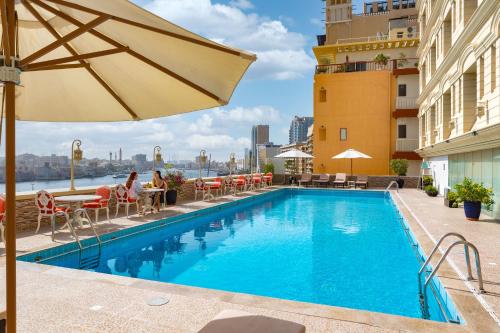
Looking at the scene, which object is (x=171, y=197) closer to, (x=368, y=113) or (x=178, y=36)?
(x=178, y=36)

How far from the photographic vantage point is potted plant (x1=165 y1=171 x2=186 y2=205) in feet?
41.6

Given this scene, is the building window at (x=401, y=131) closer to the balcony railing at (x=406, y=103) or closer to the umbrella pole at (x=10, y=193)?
the balcony railing at (x=406, y=103)

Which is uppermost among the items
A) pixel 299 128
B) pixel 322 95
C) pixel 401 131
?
pixel 299 128

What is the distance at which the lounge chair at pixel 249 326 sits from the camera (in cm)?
233

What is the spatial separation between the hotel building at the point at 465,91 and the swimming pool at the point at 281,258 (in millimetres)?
3178

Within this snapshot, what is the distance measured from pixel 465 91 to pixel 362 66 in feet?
50.2

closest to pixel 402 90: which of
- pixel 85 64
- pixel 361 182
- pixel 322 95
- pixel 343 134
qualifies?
pixel 343 134

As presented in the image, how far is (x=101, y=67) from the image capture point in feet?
11.9

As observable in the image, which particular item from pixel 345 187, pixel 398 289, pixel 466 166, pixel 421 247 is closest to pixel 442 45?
pixel 466 166

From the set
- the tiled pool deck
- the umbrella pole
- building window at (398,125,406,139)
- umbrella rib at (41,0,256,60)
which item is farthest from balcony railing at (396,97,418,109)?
the umbrella pole

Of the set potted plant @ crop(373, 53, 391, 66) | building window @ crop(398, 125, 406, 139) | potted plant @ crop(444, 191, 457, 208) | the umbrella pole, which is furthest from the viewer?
potted plant @ crop(373, 53, 391, 66)

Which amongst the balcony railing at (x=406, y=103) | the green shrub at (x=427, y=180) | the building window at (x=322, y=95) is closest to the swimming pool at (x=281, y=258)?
the green shrub at (x=427, y=180)

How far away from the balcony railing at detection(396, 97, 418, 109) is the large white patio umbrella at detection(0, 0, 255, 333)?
2412 cm

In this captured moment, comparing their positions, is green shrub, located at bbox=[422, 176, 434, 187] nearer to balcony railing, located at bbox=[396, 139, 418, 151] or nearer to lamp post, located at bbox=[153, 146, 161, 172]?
balcony railing, located at bbox=[396, 139, 418, 151]
